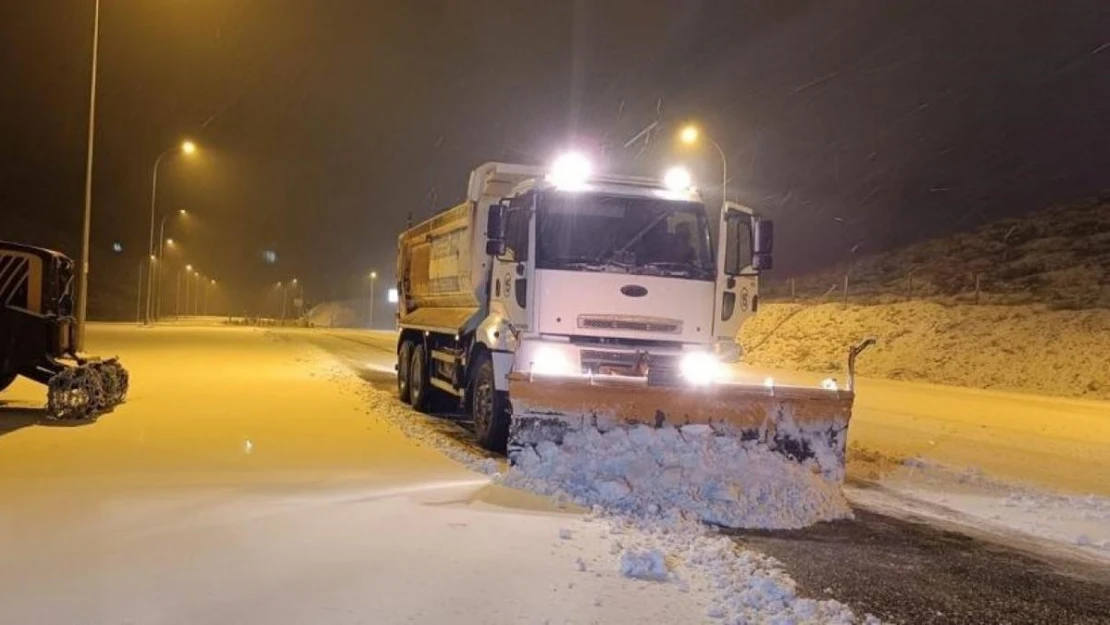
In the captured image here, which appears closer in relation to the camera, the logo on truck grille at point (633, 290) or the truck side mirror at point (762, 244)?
the logo on truck grille at point (633, 290)

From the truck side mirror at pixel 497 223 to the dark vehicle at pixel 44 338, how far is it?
6337 millimetres

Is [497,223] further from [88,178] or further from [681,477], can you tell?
[88,178]

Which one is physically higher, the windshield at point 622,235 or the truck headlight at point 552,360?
the windshield at point 622,235

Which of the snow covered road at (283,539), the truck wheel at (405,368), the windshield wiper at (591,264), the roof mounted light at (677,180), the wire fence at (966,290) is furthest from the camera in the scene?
the wire fence at (966,290)

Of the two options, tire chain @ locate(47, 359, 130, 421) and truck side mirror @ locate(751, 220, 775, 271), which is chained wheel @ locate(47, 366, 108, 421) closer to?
tire chain @ locate(47, 359, 130, 421)

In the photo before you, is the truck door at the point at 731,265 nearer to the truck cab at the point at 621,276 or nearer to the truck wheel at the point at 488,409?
the truck cab at the point at 621,276

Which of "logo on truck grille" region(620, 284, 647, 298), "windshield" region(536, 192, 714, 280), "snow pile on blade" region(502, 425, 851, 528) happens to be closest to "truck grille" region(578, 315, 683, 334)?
"logo on truck grille" region(620, 284, 647, 298)

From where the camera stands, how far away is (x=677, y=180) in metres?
11.4

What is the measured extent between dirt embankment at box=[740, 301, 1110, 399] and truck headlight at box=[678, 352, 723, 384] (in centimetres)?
1652

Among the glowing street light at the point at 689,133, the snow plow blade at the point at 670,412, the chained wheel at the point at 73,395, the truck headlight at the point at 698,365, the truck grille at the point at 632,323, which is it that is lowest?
the chained wheel at the point at 73,395

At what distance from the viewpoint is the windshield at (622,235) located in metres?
10.5

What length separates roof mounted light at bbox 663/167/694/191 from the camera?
11.3m

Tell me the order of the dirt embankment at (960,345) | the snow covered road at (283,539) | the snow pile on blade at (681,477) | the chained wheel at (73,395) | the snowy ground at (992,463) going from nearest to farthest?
the snow covered road at (283,539) → the snow pile on blade at (681,477) → the snowy ground at (992,463) → the chained wheel at (73,395) → the dirt embankment at (960,345)

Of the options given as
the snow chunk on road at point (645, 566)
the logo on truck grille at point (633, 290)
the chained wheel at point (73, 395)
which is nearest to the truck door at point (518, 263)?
the logo on truck grille at point (633, 290)
